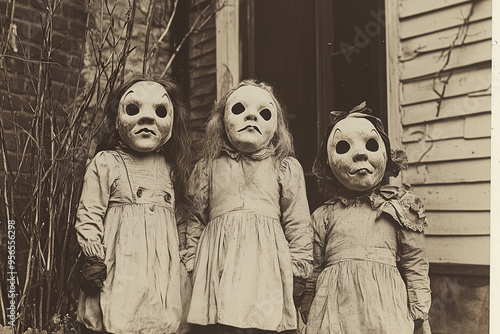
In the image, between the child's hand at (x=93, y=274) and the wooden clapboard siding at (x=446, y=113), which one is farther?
the wooden clapboard siding at (x=446, y=113)

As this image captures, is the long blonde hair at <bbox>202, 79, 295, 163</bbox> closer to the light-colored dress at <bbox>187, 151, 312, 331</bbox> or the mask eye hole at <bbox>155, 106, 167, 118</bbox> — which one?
the light-colored dress at <bbox>187, 151, 312, 331</bbox>

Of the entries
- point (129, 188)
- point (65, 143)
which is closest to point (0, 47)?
point (65, 143)

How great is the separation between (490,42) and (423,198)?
102 centimetres

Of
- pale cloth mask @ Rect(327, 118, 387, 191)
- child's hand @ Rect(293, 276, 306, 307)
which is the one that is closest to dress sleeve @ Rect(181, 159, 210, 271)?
child's hand @ Rect(293, 276, 306, 307)

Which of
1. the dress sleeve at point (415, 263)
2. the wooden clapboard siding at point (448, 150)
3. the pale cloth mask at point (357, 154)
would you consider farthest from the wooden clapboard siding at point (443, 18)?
the dress sleeve at point (415, 263)

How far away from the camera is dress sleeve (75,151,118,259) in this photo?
345 centimetres

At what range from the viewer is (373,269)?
3.55m

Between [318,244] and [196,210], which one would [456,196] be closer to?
[318,244]

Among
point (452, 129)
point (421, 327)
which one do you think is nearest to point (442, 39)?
point (452, 129)

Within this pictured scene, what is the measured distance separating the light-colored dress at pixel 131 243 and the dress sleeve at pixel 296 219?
60 centimetres

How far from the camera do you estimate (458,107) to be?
13.5ft

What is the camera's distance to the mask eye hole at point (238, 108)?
3625 mm

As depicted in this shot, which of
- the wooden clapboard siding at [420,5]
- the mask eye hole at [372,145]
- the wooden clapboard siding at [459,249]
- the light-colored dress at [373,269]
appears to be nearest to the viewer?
the light-colored dress at [373,269]

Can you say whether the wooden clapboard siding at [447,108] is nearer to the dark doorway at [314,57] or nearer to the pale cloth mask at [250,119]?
the dark doorway at [314,57]
